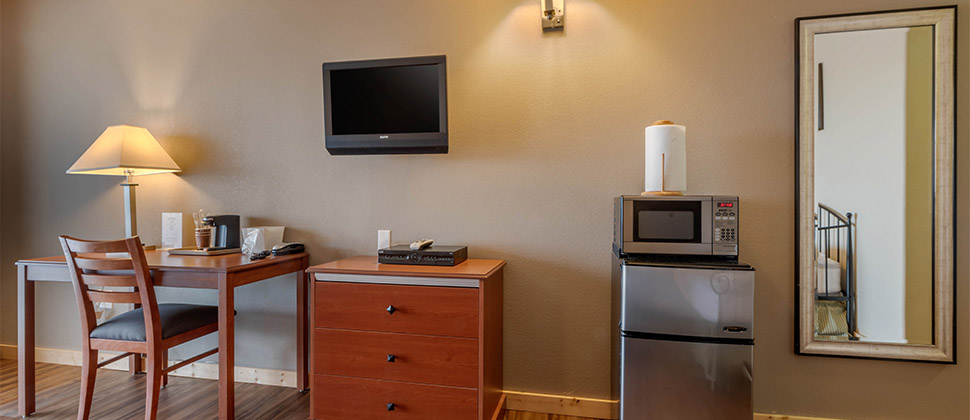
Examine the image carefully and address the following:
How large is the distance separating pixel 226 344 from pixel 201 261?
46 centimetres

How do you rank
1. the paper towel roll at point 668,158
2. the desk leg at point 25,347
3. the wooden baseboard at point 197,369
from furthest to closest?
the wooden baseboard at point 197,369 → the desk leg at point 25,347 → the paper towel roll at point 668,158

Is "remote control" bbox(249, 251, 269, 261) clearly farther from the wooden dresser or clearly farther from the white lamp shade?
the white lamp shade

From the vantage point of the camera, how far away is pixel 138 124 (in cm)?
279

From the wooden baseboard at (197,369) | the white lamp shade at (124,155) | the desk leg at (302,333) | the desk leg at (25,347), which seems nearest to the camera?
the desk leg at (25,347)

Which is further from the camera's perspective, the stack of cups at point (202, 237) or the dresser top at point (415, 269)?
the stack of cups at point (202, 237)

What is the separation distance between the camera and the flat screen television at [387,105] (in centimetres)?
221

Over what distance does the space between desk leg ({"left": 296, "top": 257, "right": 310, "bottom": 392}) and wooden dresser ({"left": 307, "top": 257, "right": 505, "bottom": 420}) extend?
0.56m

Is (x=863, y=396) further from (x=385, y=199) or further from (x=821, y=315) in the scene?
(x=385, y=199)

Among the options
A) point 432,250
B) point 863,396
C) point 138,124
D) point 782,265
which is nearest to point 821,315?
point 782,265

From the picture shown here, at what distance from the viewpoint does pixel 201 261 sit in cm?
216

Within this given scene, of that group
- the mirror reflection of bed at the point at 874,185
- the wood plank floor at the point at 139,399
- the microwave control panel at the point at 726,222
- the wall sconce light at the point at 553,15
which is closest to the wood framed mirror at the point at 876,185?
the mirror reflection of bed at the point at 874,185

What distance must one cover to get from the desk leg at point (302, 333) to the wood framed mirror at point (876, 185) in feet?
8.35

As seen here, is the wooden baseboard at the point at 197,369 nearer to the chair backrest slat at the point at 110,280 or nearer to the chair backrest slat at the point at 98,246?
the chair backrest slat at the point at 110,280

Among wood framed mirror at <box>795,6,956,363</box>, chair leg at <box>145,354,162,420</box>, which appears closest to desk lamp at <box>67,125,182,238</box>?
chair leg at <box>145,354,162,420</box>
